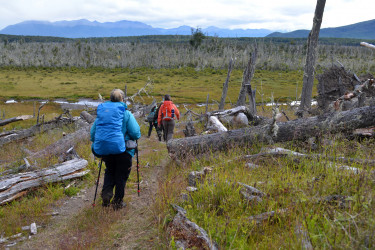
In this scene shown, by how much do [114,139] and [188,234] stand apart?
2.26 m

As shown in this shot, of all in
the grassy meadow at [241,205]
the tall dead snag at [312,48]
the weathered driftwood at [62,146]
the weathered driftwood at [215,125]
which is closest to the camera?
the grassy meadow at [241,205]

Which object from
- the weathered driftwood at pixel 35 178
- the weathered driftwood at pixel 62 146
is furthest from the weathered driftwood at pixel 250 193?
the weathered driftwood at pixel 62 146

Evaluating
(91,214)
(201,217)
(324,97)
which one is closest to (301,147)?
(201,217)

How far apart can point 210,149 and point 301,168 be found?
2260 mm

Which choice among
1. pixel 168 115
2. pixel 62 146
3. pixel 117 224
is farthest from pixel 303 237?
pixel 62 146

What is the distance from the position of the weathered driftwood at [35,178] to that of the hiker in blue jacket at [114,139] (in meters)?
2.07

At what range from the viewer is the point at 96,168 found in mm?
7828

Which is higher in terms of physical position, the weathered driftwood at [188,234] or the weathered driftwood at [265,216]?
the weathered driftwood at [265,216]

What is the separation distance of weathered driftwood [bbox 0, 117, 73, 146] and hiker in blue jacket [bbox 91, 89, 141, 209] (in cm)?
990

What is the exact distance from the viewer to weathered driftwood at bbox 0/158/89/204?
589 centimetres

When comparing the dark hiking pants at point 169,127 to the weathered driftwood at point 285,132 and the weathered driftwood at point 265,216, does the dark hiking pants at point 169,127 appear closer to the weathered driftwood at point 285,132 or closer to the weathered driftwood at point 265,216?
the weathered driftwood at point 285,132

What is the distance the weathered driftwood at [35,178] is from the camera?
5.89m

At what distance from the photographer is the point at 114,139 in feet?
16.1

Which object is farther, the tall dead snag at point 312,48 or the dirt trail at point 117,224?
the tall dead snag at point 312,48
